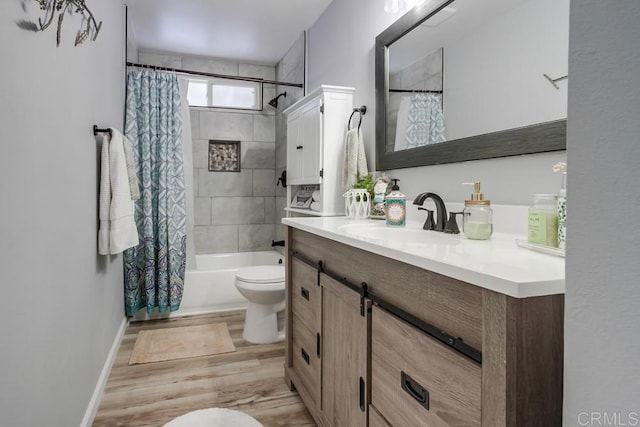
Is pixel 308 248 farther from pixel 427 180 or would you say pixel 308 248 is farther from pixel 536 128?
pixel 536 128

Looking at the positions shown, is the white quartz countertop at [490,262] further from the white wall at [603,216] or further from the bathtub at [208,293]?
the bathtub at [208,293]

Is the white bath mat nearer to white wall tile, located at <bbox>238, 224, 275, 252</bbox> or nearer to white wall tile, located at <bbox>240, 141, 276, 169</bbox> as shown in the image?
white wall tile, located at <bbox>238, 224, 275, 252</bbox>

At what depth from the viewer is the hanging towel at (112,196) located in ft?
6.63

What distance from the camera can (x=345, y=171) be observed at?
237 centimetres

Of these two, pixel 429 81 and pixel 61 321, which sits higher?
pixel 429 81

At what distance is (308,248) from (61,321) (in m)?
0.96

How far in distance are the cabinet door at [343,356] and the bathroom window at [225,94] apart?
3.21 m

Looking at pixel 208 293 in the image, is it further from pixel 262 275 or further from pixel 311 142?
pixel 311 142

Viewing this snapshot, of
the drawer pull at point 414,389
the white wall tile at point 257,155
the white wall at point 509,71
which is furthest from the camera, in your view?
the white wall tile at point 257,155

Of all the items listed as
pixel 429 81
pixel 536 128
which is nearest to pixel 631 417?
pixel 536 128

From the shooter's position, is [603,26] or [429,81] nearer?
[603,26]

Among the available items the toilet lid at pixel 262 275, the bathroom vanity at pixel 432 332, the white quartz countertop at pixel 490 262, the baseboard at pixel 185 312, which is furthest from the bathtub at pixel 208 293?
the white quartz countertop at pixel 490 262

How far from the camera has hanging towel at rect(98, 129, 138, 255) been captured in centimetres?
202

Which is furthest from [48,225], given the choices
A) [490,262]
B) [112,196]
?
[490,262]
